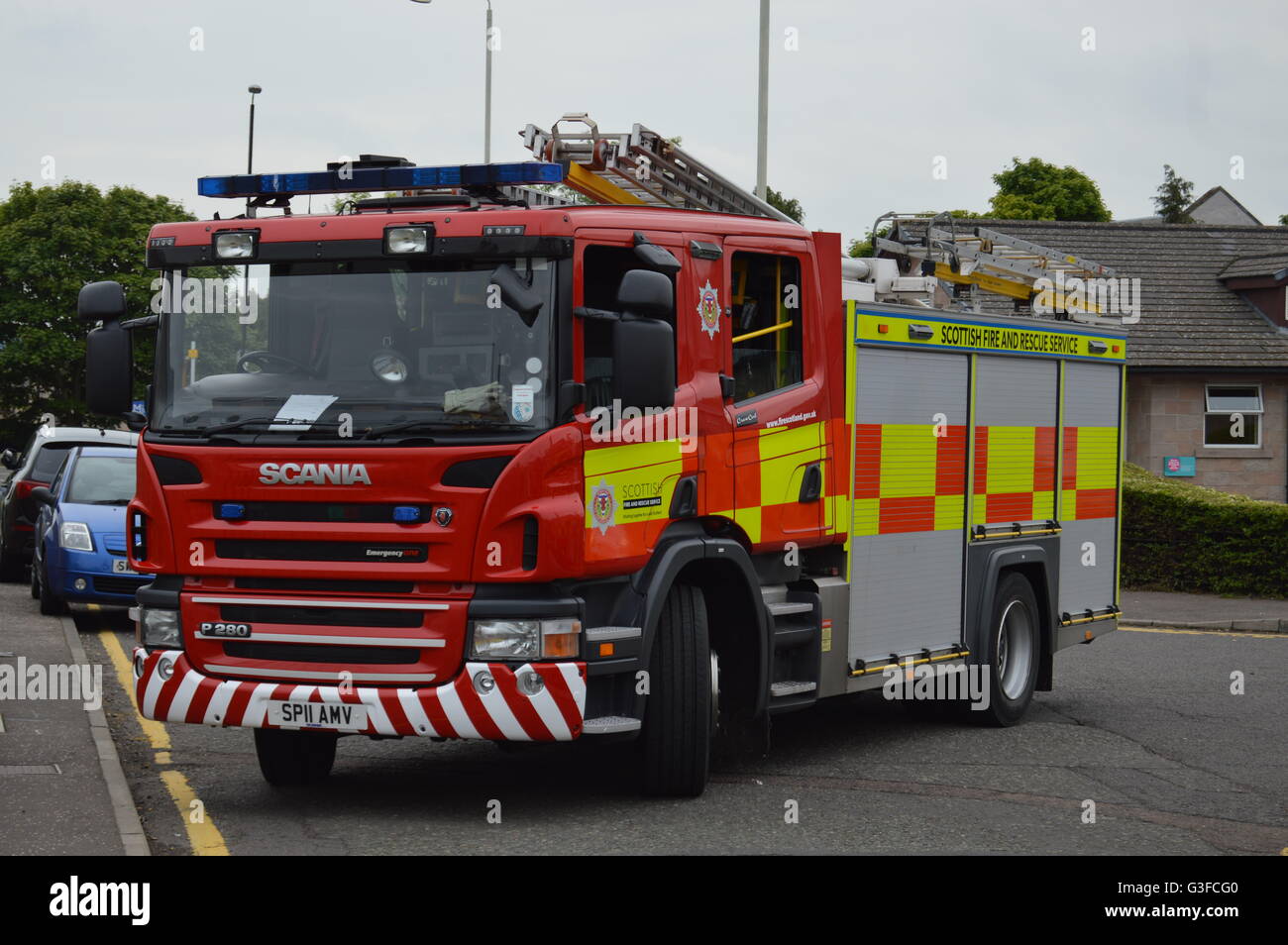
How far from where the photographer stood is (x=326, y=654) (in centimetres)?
761

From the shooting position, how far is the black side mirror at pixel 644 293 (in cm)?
734

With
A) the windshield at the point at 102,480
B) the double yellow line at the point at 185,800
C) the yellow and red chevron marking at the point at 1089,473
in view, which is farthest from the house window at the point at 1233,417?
the double yellow line at the point at 185,800

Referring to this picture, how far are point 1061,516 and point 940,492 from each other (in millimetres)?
1864

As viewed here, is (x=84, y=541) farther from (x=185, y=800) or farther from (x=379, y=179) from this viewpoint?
(x=379, y=179)

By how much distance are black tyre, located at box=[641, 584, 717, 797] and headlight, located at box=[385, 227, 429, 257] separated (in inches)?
75.2

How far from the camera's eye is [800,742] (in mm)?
10484

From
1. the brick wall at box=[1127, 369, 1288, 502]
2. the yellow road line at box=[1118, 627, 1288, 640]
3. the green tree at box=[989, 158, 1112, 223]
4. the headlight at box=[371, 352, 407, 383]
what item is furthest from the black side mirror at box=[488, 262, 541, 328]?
the green tree at box=[989, 158, 1112, 223]

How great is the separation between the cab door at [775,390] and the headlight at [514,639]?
1.43 metres

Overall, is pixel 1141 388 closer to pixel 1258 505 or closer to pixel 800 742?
pixel 1258 505

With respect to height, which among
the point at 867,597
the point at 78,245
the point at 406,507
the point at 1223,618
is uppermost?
the point at 78,245

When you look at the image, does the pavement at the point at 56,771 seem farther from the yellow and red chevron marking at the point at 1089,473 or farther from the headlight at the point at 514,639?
the yellow and red chevron marking at the point at 1089,473

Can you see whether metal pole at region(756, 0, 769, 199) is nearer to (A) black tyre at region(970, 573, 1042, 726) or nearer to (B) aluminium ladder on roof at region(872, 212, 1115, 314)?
(B) aluminium ladder on roof at region(872, 212, 1115, 314)
